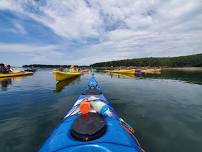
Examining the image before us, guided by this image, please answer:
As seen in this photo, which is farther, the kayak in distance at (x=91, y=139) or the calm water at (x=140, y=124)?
the calm water at (x=140, y=124)

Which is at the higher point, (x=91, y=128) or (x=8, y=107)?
(x=91, y=128)

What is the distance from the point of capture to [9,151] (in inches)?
278

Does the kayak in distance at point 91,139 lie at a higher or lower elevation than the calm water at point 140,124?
higher

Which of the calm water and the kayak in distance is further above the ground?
the kayak in distance

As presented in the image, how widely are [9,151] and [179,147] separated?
6.64 metres

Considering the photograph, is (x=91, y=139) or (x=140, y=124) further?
(x=140, y=124)

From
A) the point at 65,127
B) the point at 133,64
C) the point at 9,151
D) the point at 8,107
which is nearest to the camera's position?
the point at 65,127

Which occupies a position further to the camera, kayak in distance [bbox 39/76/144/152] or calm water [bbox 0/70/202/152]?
calm water [bbox 0/70/202/152]

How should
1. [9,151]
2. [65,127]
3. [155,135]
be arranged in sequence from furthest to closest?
[155,135] < [9,151] < [65,127]

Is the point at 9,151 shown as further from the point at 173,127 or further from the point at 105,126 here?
the point at 173,127

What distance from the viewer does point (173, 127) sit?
951cm

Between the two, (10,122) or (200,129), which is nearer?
(200,129)

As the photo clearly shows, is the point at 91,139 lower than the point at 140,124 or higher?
higher

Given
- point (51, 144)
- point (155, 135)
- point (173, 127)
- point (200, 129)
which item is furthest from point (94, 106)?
point (200, 129)
